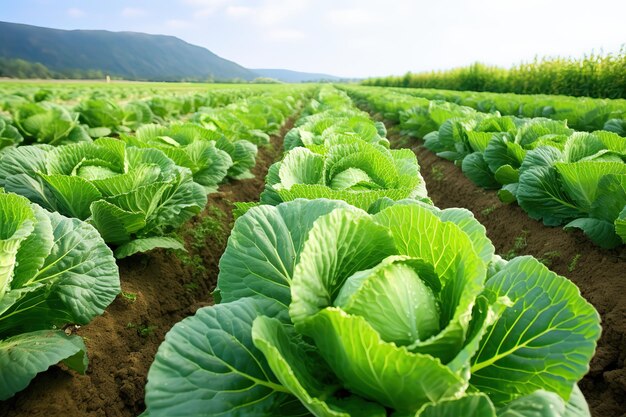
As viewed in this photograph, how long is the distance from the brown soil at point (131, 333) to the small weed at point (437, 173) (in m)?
3.98

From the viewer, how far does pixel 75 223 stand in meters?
2.39

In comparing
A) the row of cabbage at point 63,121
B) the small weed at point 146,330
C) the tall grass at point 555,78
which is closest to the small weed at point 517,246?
the small weed at point 146,330

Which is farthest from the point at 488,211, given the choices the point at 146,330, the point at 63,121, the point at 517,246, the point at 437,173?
the point at 63,121

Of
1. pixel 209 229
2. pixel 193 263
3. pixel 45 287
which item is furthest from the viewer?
pixel 209 229

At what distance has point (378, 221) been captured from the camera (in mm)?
1573

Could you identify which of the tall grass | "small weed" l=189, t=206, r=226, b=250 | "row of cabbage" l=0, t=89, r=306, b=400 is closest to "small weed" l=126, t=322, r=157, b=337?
"row of cabbage" l=0, t=89, r=306, b=400

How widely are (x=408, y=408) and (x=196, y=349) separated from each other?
0.68 m

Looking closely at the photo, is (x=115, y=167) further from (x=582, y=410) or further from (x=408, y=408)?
(x=582, y=410)

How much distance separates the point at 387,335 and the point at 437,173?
6.58 metres

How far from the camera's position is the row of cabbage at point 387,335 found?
1.22m

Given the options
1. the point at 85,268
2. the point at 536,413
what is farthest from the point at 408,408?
the point at 85,268

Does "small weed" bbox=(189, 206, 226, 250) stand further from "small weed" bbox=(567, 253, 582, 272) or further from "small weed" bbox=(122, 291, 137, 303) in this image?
"small weed" bbox=(567, 253, 582, 272)

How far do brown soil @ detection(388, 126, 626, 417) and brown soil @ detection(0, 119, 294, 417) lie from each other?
275 cm

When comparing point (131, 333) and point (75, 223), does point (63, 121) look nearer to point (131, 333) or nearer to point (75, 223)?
point (131, 333)
